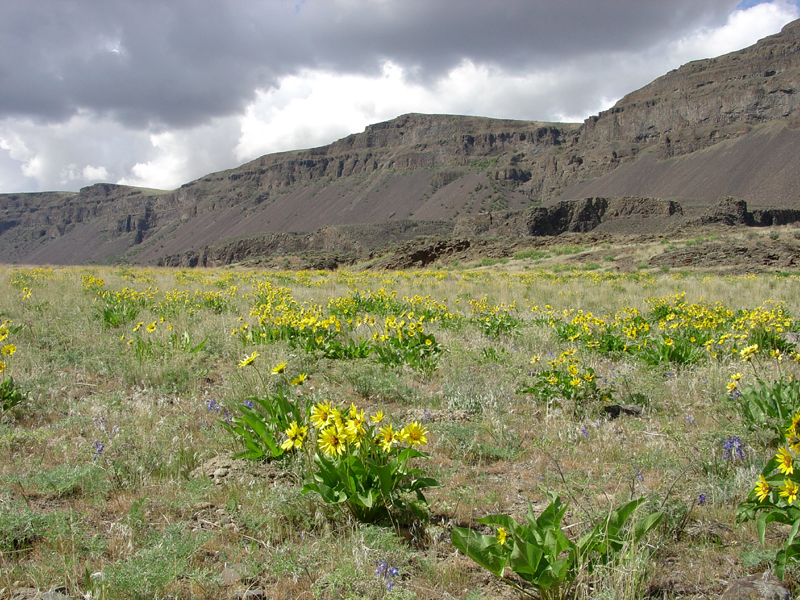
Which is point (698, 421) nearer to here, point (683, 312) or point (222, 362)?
point (683, 312)

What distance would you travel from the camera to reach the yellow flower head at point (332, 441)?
85.9 inches

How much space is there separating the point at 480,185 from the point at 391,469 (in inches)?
4715

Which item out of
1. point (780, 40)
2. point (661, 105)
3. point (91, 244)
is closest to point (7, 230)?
point (91, 244)

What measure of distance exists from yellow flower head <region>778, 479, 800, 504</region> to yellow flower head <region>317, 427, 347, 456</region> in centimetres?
179

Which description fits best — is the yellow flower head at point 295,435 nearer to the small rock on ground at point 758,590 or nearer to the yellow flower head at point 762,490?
the small rock on ground at point 758,590

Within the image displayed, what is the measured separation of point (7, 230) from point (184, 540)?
24523cm

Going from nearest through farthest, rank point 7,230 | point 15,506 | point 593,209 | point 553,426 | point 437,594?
1. point 437,594
2. point 15,506
3. point 553,426
4. point 593,209
5. point 7,230

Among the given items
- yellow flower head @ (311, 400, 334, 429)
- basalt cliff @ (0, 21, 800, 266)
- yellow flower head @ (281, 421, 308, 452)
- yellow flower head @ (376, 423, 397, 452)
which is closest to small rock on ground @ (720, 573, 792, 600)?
yellow flower head @ (376, 423, 397, 452)

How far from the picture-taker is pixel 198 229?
478ft

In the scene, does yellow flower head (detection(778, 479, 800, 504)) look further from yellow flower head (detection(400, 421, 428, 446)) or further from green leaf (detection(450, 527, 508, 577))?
yellow flower head (detection(400, 421, 428, 446))

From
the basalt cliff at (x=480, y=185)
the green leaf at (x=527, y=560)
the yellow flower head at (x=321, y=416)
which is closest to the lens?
the green leaf at (x=527, y=560)

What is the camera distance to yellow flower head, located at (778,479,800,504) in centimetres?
177

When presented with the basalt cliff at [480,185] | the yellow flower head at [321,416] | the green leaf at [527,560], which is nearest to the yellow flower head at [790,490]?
the green leaf at [527,560]

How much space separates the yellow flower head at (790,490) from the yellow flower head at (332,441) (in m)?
1.79
